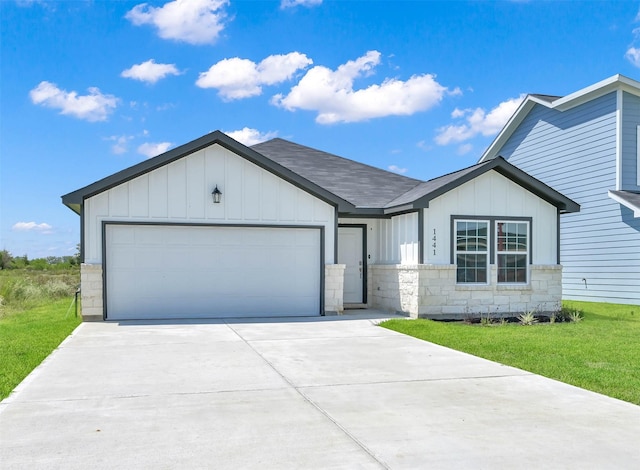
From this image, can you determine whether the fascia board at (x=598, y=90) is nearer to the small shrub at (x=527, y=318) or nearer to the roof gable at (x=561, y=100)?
the roof gable at (x=561, y=100)

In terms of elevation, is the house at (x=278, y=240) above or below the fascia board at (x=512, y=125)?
below

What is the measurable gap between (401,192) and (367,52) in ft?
14.3

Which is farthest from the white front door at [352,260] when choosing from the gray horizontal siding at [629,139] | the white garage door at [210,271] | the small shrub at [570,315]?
the gray horizontal siding at [629,139]

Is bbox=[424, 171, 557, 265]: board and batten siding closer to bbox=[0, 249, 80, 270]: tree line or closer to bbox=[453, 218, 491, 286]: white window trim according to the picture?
bbox=[453, 218, 491, 286]: white window trim

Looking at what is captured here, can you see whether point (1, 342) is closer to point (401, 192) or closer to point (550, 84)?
point (401, 192)

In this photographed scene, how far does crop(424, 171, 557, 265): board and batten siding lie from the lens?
14039 millimetres

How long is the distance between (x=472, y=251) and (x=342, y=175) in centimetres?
543

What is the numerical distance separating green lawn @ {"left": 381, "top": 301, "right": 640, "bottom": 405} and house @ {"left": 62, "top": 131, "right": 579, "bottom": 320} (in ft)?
5.10

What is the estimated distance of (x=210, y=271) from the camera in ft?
45.5

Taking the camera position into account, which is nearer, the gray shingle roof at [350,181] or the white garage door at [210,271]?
the gray shingle roof at [350,181]

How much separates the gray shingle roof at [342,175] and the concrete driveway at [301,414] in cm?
759

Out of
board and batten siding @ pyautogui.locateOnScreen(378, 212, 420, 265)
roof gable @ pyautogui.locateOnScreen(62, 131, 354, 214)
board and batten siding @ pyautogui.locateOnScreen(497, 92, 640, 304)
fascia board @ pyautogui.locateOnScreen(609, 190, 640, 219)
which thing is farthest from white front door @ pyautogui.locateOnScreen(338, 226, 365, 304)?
board and batten siding @ pyautogui.locateOnScreen(497, 92, 640, 304)

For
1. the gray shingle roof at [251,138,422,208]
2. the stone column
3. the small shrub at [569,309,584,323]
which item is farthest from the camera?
the gray shingle roof at [251,138,422,208]

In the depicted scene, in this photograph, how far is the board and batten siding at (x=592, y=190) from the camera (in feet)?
57.1
